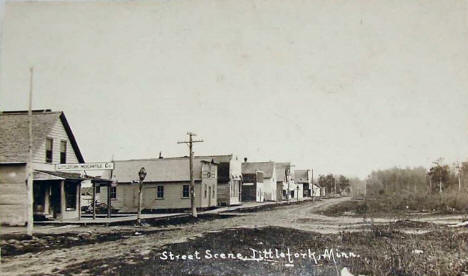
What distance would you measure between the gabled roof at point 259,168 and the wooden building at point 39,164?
1055 inches

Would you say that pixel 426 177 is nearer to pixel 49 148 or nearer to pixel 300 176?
pixel 49 148

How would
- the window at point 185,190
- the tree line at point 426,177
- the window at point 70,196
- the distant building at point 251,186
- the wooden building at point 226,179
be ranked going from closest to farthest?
the tree line at point 426,177 → the window at point 70,196 → the window at point 185,190 → the wooden building at point 226,179 → the distant building at point 251,186

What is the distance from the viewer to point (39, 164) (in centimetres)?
1199

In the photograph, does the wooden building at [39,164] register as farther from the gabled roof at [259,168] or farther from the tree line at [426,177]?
the gabled roof at [259,168]

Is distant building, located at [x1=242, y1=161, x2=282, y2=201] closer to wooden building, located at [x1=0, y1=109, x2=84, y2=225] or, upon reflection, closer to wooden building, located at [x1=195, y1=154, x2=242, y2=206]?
wooden building, located at [x1=195, y1=154, x2=242, y2=206]

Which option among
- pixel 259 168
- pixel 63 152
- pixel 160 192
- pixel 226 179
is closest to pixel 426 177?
pixel 63 152

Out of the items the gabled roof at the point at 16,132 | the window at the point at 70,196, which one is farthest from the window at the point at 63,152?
the window at the point at 70,196

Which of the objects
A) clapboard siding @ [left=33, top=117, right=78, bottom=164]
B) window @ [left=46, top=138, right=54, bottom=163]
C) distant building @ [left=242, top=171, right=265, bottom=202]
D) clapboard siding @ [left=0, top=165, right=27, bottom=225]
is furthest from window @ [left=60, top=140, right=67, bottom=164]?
distant building @ [left=242, top=171, right=265, bottom=202]

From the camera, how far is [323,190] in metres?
77.1

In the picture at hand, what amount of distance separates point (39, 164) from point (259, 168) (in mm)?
33327

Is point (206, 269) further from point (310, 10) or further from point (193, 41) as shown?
point (310, 10)

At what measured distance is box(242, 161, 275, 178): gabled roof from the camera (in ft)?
137

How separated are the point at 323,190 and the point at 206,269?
72.2 meters

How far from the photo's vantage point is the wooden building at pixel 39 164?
881 cm
